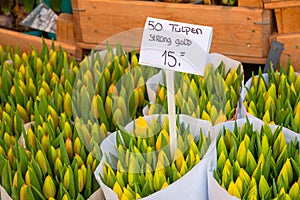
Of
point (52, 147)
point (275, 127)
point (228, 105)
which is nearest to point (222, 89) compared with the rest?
point (228, 105)

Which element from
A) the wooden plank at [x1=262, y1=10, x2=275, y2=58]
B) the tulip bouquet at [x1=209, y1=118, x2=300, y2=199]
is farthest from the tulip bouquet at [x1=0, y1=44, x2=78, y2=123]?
the wooden plank at [x1=262, y1=10, x2=275, y2=58]

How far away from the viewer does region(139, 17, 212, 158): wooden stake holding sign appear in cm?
107

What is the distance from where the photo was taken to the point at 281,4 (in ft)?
5.67

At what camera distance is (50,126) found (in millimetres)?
1271

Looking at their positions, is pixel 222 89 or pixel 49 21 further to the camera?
pixel 49 21

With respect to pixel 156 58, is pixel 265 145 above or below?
below

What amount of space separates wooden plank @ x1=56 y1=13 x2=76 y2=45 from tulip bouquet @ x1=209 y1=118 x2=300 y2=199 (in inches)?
42.9

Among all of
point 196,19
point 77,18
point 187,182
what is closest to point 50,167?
point 187,182

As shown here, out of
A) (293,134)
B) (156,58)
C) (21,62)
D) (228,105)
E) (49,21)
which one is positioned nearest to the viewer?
(156,58)

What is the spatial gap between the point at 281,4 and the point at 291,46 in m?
0.14

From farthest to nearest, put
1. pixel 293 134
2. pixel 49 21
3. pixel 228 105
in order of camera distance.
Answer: pixel 49 21, pixel 228 105, pixel 293 134

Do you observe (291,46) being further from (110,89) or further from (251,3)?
(110,89)

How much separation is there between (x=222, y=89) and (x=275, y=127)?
205mm

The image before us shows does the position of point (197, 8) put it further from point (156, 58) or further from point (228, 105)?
point (156, 58)
